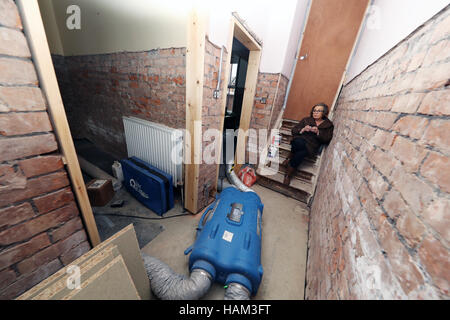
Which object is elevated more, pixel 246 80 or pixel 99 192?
pixel 246 80

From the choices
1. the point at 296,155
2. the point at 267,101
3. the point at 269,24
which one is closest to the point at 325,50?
the point at 269,24

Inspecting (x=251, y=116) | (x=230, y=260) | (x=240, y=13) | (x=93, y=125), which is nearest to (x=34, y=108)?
(x=230, y=260)

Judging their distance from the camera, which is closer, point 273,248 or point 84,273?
point 84,273

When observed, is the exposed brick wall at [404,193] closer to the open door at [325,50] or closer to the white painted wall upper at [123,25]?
the white painted wall upper at [123,25]

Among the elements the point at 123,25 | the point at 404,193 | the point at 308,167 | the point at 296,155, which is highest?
the point at 123,25

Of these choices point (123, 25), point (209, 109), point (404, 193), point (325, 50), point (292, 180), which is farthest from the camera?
point (325, 50)

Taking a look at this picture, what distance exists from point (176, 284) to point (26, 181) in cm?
98

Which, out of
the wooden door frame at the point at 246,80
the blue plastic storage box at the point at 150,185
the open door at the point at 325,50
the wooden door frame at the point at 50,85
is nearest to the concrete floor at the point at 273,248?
the blue plastic storage box at the point at 150,185

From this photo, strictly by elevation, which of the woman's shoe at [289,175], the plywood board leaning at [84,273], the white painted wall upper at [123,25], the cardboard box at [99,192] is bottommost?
the cardboard box at [99,192]

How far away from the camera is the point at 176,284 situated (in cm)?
104

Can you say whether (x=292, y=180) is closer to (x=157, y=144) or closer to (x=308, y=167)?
(x=308, y=167)

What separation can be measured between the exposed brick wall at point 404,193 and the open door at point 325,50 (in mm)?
2430

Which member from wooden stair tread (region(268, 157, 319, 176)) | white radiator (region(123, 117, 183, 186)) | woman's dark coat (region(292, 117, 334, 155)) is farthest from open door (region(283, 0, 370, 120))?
white radiator (region(123, 117, 183, 186))

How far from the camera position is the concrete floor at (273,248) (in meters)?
1.24
